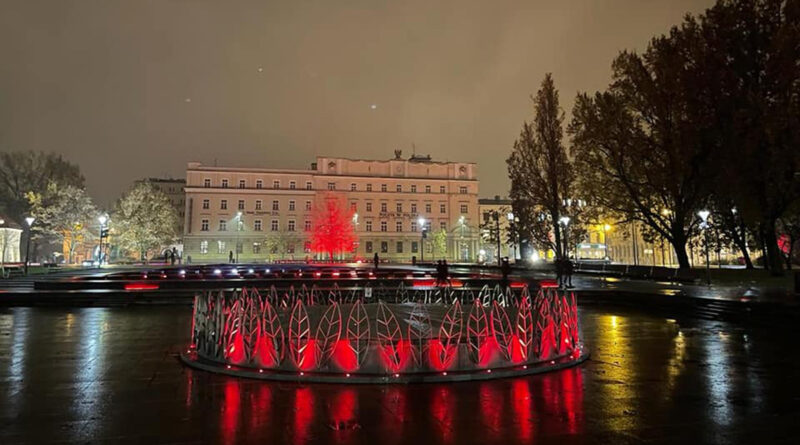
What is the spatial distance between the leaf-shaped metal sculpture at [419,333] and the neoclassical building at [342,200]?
62715mm

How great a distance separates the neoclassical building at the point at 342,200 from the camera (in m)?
75.8

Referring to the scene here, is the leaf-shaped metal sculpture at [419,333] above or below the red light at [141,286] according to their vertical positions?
below

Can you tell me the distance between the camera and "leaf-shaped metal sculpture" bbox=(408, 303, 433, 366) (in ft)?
25.3

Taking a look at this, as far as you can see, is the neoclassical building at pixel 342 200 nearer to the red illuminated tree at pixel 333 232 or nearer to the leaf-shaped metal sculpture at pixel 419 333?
the red illuminated tree at pixel 333 232

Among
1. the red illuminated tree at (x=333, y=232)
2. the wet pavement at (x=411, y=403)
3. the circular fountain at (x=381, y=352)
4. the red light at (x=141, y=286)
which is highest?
the red illuminated tree at (x=333, y=232)

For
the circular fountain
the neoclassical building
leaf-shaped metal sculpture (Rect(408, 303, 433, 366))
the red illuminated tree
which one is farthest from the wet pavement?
the neoclassical building

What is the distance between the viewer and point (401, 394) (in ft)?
21.6

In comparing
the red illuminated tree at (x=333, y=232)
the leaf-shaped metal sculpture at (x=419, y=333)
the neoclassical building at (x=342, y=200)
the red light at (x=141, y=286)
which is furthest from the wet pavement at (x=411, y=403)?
the neoclassical building at (x=342, y=200)

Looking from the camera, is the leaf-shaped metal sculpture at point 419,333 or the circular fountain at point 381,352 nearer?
the circular fountain at point 381,352

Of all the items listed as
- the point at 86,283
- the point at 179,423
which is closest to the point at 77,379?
the point at 179,423

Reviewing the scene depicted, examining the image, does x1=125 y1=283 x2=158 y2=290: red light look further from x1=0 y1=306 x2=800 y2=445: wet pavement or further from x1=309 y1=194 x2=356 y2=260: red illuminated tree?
x1=309 y1=194 x2=356 y2=260: red illuminated tree

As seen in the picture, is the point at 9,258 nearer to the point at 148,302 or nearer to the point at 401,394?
the point at 148,302

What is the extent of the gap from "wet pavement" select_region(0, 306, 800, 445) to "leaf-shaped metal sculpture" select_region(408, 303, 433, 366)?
80 cm

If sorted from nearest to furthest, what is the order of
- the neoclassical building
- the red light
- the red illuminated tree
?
the red light → the red illuminated tree → the neoclassical building
